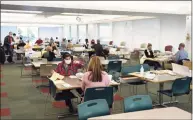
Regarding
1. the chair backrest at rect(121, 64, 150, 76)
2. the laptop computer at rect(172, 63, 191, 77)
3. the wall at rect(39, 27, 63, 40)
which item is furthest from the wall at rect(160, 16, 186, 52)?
the wall at rect(39, 27, 63, 40)

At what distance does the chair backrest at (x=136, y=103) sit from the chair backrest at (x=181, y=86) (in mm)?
1534

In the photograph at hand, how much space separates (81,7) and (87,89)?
4.24 m

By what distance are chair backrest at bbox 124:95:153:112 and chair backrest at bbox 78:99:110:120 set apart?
25 centimetres

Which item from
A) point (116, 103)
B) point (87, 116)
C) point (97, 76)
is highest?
point (97, 76)

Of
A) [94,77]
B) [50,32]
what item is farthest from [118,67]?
[50,32]

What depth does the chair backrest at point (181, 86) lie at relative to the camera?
4.10 m

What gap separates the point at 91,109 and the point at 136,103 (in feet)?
1.78

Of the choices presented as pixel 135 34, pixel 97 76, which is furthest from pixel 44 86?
pixel 135 34

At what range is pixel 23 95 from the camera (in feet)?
18.5

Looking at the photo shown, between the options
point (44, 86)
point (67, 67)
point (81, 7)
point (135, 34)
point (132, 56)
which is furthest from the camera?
point (135, 34)

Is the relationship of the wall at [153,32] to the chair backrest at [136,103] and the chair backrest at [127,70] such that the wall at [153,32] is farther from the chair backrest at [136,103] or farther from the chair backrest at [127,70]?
the chair backrest at [136,103]

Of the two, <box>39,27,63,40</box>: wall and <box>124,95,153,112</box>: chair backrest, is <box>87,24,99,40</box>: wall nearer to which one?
<box>39,27,63,40</box>: wall

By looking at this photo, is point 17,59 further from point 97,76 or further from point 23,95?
point 97,76

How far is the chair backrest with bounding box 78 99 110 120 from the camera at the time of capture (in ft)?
7.80
